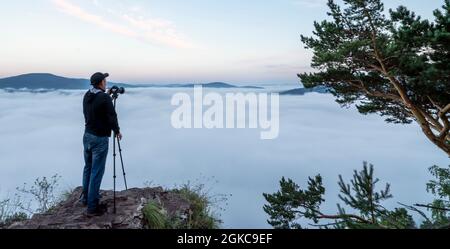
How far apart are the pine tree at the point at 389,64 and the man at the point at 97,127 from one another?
7344 mm

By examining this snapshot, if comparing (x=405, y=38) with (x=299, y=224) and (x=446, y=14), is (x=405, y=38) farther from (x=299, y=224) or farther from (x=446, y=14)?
(x=299, y=224)

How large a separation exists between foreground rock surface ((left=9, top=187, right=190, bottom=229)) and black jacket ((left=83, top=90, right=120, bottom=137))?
119 centimetres

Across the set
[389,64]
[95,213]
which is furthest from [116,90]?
[389,64]

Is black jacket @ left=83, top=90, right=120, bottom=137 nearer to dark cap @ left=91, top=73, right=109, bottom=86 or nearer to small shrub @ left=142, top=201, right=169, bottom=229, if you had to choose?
dark cap @ left=91, top=73, right=109, bottom=86

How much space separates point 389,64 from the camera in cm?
1013

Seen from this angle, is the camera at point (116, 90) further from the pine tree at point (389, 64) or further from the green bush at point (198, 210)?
the pine tree at point (389, 64)

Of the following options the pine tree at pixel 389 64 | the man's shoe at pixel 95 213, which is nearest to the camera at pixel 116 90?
the man's shoe at pixel 95 213

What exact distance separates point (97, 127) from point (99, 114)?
18 centimetres

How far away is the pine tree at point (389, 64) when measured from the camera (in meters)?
8.62

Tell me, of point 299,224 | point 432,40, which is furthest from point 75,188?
point 432,40

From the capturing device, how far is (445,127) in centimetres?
979

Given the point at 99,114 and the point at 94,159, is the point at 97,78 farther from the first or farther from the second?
the point at 94,159

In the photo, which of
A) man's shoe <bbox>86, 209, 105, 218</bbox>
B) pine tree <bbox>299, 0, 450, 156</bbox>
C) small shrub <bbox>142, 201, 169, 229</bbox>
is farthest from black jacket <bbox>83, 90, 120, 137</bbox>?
pine tree <bbox>299, 0, 450, 156</bbox>

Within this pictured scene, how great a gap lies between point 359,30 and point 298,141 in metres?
154
